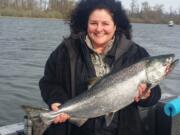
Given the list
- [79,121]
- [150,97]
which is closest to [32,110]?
[79,121]

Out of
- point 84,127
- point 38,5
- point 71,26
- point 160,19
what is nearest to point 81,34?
point 71,26

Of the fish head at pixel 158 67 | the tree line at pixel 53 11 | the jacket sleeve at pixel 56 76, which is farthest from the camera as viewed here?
the tree line at pixel 53 11

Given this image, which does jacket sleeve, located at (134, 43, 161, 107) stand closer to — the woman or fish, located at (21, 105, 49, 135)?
the woman

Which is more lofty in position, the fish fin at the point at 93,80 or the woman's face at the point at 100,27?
the woman's face at the point at 100,27

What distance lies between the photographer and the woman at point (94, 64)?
4023 mm

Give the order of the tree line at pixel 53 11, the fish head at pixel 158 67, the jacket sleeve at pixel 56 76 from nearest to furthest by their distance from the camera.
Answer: the fish head at pixel 158 67 < the jacket sleeve at pixel 56 76 < the tree line at pixel 53 11

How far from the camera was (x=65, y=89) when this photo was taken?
13.8 feet

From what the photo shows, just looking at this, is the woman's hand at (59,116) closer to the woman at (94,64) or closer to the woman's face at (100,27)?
the woman at (94,64)

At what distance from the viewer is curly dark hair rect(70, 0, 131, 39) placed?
13.7ft

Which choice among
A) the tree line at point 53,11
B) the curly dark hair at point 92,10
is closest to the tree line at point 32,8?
the tree line at point 53,11

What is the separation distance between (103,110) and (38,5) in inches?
3647

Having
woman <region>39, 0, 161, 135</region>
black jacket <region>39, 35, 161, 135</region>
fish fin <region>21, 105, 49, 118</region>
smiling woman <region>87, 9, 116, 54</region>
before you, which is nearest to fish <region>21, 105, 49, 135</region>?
fish fin <region>21, 105, 49, 118</region>

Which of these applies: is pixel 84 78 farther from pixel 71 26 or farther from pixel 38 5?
pixel 38 5

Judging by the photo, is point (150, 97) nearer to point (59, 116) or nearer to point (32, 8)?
point (59, 116)
